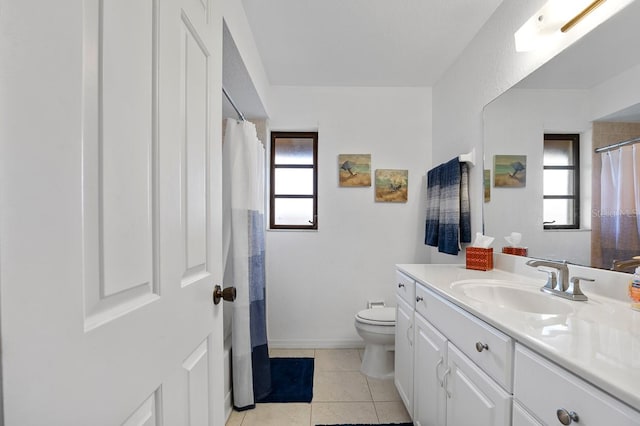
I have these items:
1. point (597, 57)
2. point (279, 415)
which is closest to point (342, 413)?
point (279, 415)

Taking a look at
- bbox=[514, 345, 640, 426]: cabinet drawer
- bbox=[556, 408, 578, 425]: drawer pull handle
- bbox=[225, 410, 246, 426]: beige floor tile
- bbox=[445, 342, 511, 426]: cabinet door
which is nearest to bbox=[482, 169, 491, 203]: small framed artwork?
bbox=[445, 342, 511, 426]: cabinet door

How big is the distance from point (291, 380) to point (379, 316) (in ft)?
2.61

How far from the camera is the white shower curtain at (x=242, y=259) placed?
176 centimetres

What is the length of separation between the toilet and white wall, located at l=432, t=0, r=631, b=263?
2.35 ft

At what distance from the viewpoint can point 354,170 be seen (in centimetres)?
264

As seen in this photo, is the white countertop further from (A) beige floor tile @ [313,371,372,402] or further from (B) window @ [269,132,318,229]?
(B) window @ [269,132,318,229]

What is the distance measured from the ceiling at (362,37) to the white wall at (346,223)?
0.20m

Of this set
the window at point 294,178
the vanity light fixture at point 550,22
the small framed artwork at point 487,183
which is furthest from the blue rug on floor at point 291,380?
the vanity light fixture at point 550,22

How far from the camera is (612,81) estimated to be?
3.62 feet

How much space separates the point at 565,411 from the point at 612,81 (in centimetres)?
120

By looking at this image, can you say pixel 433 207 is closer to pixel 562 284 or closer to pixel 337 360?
pixel 562 284

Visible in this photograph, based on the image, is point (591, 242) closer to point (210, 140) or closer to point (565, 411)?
point (565, 411)

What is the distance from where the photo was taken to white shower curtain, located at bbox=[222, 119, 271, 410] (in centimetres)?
176

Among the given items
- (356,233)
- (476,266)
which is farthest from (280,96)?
(476,266)
